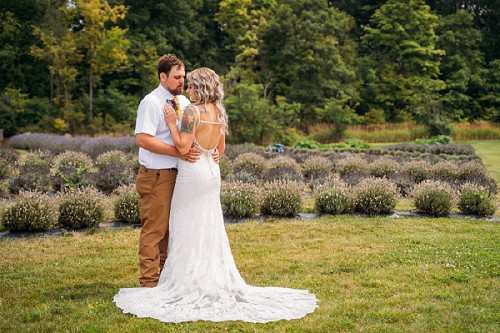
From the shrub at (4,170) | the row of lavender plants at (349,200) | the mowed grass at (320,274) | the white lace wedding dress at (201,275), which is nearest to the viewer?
the mowed grass at (320,274)

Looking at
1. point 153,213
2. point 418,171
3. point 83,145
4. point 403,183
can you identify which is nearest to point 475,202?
point 403,183

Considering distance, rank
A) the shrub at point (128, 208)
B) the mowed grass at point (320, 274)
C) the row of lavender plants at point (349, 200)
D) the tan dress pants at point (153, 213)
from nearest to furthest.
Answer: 1. the mowed grass at point (320, 274)
2. the tan dress pants at point (153, 213)
3. the shrub at point (128, 208)
4. the row of lavender plants at point (349, 200)

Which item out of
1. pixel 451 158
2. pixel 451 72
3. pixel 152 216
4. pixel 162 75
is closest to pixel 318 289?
pixel 152 216

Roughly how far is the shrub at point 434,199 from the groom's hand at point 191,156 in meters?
5.69

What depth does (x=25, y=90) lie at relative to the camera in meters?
34.2

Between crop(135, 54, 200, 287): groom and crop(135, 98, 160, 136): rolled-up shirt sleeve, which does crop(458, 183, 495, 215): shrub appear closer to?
crop(135, 54, 200, 287): groom

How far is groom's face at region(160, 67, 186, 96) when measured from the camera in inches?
200

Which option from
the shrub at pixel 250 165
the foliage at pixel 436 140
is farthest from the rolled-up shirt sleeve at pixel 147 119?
the foliage at pixel 436 140

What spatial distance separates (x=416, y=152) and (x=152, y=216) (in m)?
14.9

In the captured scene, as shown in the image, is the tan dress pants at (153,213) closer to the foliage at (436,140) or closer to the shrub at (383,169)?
the shrub at (383,169)

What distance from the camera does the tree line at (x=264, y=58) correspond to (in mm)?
31062

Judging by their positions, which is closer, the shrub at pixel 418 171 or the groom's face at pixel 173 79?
the groom's face at pixel 173 79

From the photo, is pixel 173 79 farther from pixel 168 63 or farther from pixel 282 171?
pixel 282 171

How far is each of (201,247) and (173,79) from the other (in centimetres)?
151
